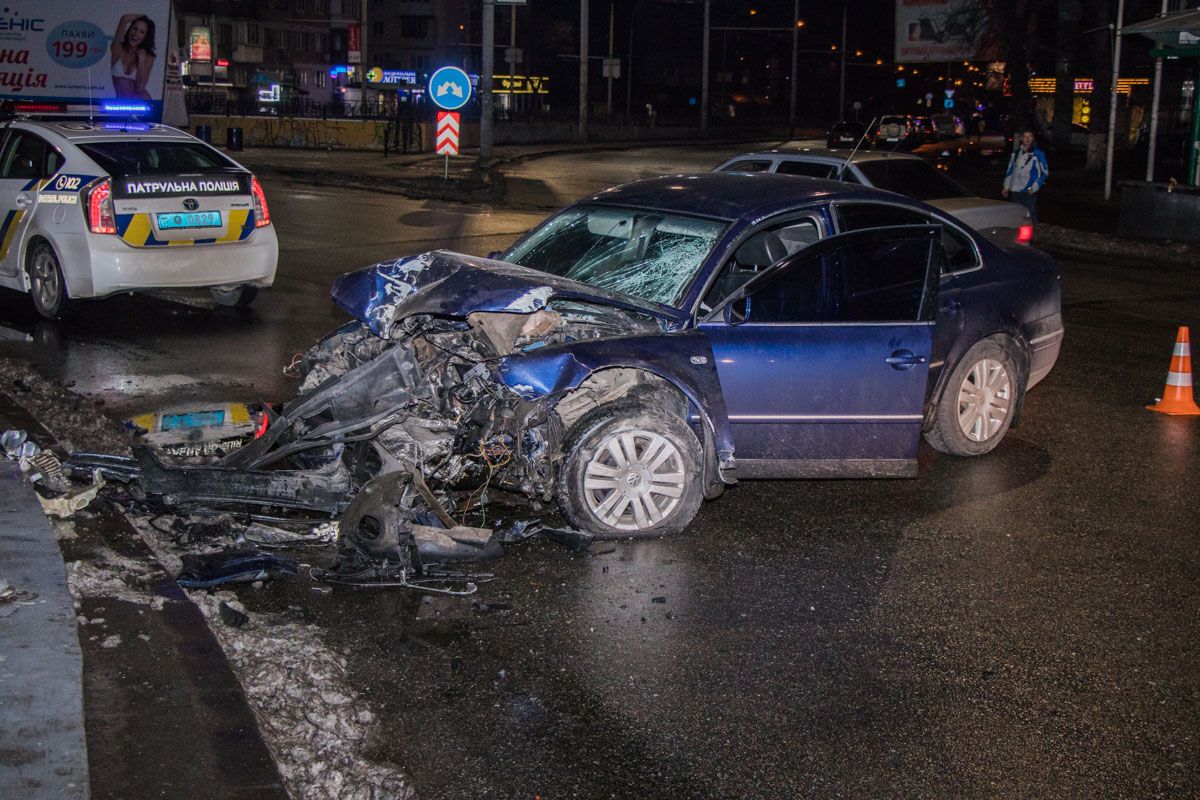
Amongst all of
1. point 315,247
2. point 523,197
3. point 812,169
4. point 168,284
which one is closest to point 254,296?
point 168,284

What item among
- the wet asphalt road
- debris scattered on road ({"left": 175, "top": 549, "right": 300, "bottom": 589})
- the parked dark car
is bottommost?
the wet asphalt road

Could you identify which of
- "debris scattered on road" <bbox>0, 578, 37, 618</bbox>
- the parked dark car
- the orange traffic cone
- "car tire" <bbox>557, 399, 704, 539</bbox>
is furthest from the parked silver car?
the parked dark car

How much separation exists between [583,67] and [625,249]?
1914 inches

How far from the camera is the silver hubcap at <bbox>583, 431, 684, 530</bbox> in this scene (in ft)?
19.7

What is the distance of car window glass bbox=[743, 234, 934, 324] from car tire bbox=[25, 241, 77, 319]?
690 centimetres

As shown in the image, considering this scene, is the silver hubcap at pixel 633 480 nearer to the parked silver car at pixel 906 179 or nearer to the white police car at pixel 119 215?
the white police car at pixel 119 215

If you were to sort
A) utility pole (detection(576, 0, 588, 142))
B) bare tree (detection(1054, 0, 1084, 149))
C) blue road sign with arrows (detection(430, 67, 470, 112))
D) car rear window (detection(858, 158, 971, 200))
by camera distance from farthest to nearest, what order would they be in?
utility pole (detection(576, 0, 588, 142)) → bare tree (detection(1054, 0, 1084, 149)) → blue road sign with arrows (detection(430, 67, 470, 112)) → car rear window (detection(858, 158, 971, 200))

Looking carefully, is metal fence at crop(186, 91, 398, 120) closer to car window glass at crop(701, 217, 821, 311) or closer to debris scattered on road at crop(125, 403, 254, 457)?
debris scattered on road at crop(125, 403, 254, 457)

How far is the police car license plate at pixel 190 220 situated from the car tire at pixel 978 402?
6575 millimetres

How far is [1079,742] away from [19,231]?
9.92 meters

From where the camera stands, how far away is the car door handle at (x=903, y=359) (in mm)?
6496

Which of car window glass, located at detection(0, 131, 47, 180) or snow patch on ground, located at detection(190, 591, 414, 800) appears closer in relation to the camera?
snow patch on ground, located at detection(190, 591, 414, 800)

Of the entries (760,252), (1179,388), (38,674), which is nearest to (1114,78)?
(1179,388)

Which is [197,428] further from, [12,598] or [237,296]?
[237,296]
